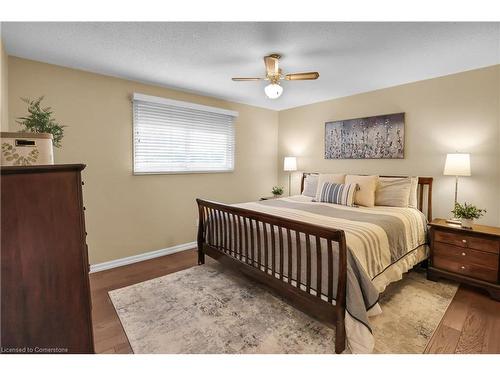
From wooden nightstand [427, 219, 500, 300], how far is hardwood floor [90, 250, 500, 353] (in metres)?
0.15

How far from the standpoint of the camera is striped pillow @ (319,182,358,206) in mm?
3158

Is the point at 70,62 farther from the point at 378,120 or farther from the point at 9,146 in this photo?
the point at 378,120

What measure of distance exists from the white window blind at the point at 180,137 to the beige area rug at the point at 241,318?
1.63m

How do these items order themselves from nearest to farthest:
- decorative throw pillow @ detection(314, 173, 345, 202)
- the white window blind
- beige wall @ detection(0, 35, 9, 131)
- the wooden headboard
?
1. beige wall @ detection(0, 35, 9, 131)
2. the wooden headboard
3. the white window blind
4. decorative throw pillow @ detection(314, 173, 345, 202)

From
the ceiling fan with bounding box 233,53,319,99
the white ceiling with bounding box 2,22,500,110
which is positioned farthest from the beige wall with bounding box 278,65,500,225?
the ceiling fan with bounding box 233,53,319,99

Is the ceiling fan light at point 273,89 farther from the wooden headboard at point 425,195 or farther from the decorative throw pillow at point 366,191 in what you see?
the wooden headboard at point 425,195

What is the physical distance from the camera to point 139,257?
333 cm

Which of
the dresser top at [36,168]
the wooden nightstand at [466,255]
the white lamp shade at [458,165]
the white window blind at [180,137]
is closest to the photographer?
the dresser top at [36,168]

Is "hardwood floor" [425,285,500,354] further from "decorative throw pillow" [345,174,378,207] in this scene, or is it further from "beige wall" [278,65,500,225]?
"decorative throw pillow" [345,174,378,207]

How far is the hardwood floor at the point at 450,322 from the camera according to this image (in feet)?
5.61

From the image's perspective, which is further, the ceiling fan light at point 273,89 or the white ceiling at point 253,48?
the ceiling fan light at point 273,89

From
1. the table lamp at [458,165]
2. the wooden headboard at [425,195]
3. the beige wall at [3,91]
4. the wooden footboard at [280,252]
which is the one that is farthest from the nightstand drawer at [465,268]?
the beige wall at [3,91]

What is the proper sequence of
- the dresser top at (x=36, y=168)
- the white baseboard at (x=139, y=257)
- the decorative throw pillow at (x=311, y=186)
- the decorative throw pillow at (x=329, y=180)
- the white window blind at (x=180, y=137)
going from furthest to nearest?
the decorative throw pillow at (x=311, y=186)
the decorative throw pillow at (x=329, y=180)
the white window blind at (x=180, y=137)
the white baseboard at (x=139, y=257)
the dresser top at (x=36, y=168)
